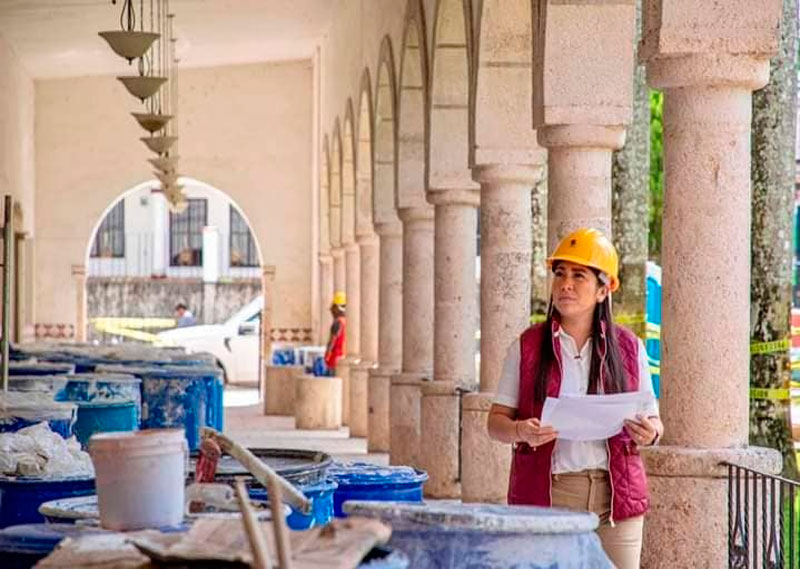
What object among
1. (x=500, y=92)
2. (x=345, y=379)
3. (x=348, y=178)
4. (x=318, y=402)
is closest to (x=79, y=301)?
(x=348, y=178)

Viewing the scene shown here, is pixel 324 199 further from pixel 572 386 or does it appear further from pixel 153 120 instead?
pixel 572 386

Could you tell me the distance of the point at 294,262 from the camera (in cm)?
3194

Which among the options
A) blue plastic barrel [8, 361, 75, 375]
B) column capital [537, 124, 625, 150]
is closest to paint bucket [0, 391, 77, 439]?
column capital [537, 124, 625, 150]

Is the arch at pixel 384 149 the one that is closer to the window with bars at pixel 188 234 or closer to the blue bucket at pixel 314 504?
the blue bucket at pixel 314 504

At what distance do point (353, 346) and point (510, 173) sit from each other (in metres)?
11.5

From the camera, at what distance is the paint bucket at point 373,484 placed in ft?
19.8

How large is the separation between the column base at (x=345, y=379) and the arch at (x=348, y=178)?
175 cm

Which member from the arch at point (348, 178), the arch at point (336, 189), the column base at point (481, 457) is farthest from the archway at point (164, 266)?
the column base at point (481, 457)

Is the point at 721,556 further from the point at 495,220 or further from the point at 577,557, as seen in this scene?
the point at 495,220

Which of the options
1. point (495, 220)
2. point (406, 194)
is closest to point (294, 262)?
point (406, 194)

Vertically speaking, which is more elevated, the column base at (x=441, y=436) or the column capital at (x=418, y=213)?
the column capital at (x=418, y=213)

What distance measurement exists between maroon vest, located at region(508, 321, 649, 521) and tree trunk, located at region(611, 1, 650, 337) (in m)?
6.81

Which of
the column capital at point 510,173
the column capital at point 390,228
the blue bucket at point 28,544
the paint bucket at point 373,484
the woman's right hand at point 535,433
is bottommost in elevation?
the paint bucket at point 373,484

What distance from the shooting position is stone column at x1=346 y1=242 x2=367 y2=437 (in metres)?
21.5
